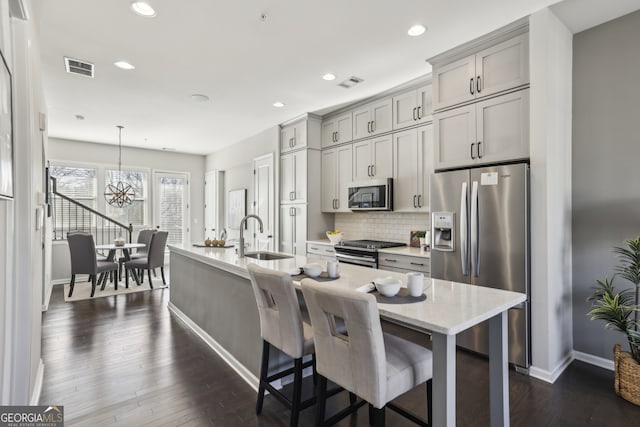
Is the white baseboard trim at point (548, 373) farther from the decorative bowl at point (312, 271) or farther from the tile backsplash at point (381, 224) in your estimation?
the decorative bowl at point (312, 271)

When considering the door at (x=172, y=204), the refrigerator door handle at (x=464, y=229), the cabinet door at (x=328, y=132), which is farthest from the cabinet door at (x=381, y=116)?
the door at (x=172, y=204)

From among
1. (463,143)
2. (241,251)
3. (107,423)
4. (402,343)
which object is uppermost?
(463,143)

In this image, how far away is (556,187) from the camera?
2.69 m

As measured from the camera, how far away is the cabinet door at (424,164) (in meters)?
3.79

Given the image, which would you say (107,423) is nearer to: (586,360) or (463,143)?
(463,143)

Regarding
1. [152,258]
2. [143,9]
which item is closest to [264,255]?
[143,9]

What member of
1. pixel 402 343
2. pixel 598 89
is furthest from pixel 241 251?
pixel 598 89

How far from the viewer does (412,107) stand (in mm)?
3953

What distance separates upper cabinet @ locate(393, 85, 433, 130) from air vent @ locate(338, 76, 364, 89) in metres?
0.53

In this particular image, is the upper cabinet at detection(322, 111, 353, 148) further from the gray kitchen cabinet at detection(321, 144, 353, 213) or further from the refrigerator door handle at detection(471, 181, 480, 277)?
the refrigerator door handle at detection(471, 181, 480, 277)

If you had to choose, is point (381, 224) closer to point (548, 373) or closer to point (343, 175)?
point (343, 175)

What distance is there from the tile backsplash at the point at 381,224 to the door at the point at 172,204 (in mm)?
4630

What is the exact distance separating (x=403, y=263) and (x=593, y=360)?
5.82 feet

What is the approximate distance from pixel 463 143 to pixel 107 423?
346 cm
